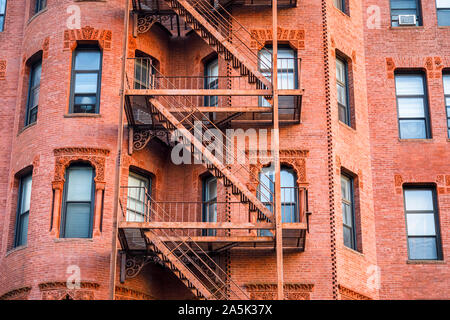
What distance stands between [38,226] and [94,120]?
3396 millimetres

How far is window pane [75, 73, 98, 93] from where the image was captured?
26.8 metres

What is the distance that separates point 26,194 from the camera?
26.8m

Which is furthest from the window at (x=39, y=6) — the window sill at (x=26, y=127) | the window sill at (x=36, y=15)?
the window sill at (x=26, y=127)

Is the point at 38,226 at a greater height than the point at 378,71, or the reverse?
the point at 378,71

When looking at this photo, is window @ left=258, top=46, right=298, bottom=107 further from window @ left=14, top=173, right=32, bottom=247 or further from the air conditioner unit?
window @ left=14, top=173, right=32, bottom=247

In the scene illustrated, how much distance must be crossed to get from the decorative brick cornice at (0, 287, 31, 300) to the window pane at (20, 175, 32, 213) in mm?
2575

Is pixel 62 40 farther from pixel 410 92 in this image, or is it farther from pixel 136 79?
pixel 410 92

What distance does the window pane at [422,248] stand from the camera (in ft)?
88.4

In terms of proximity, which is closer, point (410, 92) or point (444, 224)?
point (444, 224)

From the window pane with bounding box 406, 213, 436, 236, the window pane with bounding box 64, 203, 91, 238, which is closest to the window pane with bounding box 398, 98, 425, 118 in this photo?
the window pane with bounding box 406, 213, 436, 236

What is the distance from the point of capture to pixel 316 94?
26.2 meters

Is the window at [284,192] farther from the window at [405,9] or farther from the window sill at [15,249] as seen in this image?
the window at [405,9]
